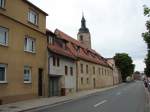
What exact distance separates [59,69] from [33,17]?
31.7 ft

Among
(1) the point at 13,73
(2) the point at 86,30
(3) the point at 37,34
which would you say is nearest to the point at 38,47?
(3) the point at 37,34

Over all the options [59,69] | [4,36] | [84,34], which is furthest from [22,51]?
[84,34]

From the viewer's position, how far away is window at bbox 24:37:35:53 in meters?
27.2

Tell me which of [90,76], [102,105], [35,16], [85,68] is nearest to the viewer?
[102,105]

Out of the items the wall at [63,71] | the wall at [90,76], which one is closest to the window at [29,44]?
the wall at [63,71]

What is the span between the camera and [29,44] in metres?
27.9

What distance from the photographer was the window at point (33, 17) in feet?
92.6

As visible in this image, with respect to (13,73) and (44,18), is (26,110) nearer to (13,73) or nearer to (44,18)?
(13,73)

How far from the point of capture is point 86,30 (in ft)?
304

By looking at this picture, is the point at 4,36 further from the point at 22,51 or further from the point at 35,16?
the point at 35,16

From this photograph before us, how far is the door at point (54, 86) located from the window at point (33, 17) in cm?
712

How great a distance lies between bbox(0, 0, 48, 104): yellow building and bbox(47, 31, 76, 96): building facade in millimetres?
2415

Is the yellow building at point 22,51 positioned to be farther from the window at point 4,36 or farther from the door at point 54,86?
the door at point 54,86

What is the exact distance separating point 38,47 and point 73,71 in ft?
52.9
